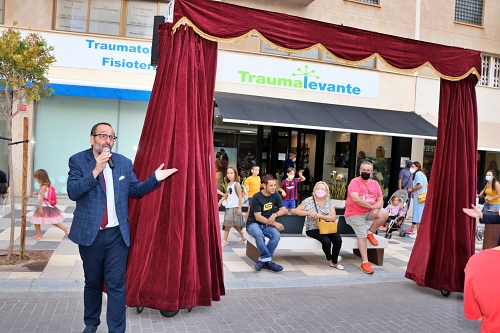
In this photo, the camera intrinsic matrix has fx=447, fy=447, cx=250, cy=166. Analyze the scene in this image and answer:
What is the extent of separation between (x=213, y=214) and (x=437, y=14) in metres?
14.0

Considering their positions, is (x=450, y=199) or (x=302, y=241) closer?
(x=450, y=199)

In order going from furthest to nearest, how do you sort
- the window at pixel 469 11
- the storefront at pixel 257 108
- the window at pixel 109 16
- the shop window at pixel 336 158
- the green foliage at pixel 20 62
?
the window at pixel 469 11 < the shop window at pixel 336 158 < the window at pixel 109 16 < the storefront at pixel 257 108 < the green foliage at pixel 20 62

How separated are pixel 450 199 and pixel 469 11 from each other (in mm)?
12909

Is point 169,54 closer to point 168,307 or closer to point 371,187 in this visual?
point 168,307

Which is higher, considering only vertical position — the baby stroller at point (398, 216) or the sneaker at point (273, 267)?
the baby stroller at point (398, 216)

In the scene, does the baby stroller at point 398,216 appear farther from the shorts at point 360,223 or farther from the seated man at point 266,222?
the seated man at point 266,222

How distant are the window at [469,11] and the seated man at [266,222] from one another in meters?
12.8

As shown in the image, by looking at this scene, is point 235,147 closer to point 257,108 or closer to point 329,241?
point 257,108

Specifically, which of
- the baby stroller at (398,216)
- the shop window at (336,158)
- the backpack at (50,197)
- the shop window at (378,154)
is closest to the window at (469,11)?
the shop window at (378,154)

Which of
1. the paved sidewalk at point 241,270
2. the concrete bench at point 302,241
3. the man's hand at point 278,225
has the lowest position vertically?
the paved sidewalk at point 241,270

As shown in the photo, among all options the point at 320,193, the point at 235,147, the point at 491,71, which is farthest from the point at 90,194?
the point at 491,71

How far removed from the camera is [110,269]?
13.0 ft

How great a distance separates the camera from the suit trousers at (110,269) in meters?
3.95

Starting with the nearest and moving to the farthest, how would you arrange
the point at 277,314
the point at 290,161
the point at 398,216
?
the point at 277,314 < the point at 398,216 < the point at 290,161
